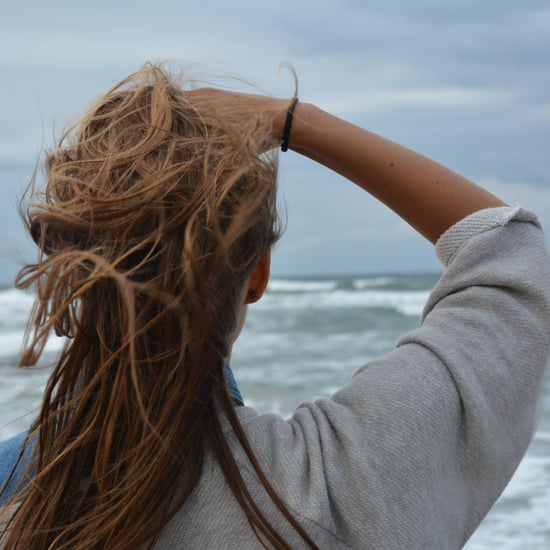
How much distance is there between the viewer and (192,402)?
87cm

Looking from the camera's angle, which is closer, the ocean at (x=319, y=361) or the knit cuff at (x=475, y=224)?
the knit cuff at (x=475, y=224)

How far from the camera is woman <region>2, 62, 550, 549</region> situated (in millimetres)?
855

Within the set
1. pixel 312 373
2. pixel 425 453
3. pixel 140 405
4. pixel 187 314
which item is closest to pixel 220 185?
pixel 187 314

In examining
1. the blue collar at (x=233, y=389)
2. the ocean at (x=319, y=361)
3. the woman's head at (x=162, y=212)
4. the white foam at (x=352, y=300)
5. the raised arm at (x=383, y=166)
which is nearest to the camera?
the woman's head at (x=162, y=212)

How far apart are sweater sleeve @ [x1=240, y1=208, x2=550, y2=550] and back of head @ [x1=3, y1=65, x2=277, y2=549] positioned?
0.31 ft

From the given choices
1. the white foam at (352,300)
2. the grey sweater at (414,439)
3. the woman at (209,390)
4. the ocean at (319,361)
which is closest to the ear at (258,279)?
the woman at (209,390)

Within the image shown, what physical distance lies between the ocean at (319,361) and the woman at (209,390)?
0.42 ft

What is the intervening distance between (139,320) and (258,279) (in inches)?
7.1

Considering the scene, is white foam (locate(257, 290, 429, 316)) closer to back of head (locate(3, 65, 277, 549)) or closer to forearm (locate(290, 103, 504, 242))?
forearm (locate(290, 103, 504, 242))

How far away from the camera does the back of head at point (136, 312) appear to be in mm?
853

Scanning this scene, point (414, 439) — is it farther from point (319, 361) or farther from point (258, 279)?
point (319, 361)

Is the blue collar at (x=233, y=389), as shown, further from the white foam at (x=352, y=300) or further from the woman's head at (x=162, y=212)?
the white foam at (x=352, y=300)

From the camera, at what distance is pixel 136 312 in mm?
870

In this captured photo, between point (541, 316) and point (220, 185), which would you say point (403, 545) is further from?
point (220, 185)
